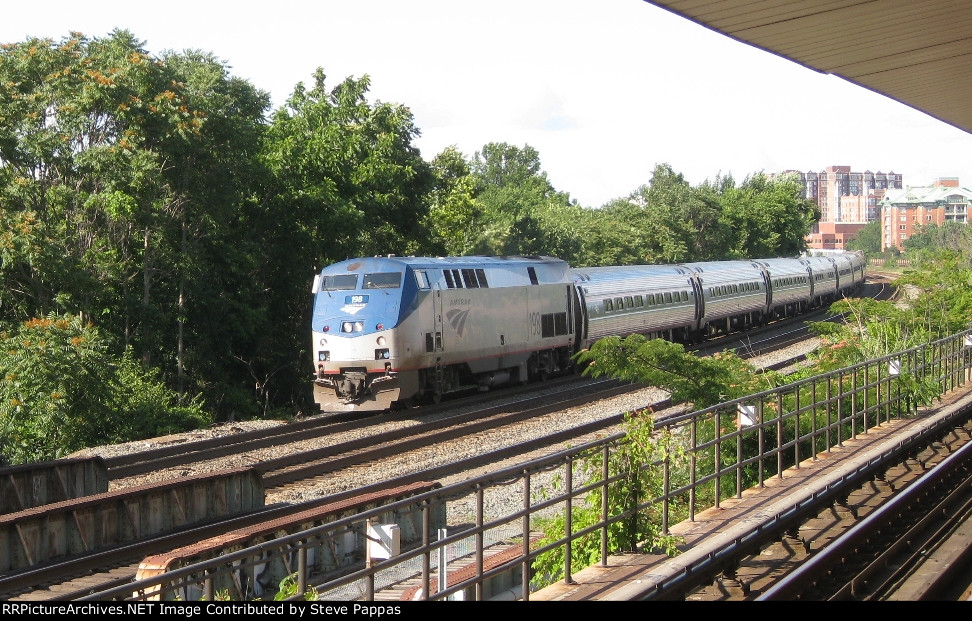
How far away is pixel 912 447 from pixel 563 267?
1514 centimetres

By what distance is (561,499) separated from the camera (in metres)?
7.21

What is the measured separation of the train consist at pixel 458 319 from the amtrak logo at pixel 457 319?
0.02 m

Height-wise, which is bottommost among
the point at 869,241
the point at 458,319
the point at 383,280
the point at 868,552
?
the point at 868,552

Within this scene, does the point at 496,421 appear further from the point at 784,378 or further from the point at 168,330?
the point at 168,330

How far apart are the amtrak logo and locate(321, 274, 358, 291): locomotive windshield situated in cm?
221

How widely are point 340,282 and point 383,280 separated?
46.8 inches

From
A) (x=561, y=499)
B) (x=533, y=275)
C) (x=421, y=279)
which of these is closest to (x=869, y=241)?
(x=533, y=275)

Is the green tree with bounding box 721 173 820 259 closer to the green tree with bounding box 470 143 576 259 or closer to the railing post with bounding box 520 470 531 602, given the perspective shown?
the green tree with bounding box 470 143 576 259

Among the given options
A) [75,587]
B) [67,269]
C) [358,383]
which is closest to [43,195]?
[67,269]

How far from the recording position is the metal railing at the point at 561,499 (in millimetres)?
5856

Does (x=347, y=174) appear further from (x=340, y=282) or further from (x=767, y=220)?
(x=767, y=220)

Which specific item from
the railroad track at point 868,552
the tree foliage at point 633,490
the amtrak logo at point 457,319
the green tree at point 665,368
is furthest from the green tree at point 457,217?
the tree foliage at point 633,490

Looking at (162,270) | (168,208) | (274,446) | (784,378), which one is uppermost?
(168,208)

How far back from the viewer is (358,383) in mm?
21281
